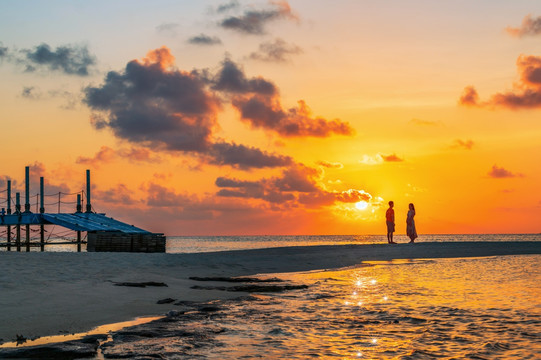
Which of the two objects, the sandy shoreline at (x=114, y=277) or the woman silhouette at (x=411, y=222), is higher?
the woman silhouette at (x=411, y=222)

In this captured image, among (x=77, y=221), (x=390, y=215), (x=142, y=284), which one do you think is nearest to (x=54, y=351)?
(x=142, y=284)

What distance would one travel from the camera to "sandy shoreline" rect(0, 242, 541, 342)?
33.2ft

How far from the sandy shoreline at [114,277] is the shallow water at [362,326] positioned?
1388mm

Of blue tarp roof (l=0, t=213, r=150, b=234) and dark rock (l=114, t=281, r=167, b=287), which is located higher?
blue tarp roof (l=0, t=213, r=150, b=234)

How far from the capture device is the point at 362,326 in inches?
388

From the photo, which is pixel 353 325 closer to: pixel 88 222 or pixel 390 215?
pixel 390 215

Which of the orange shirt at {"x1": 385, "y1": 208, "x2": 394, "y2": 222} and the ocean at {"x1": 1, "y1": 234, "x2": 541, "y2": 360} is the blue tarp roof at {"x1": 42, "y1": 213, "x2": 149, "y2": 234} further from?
the ocean at {"x1": 1, "y1": 234, "x2": 541, "y2": 360}

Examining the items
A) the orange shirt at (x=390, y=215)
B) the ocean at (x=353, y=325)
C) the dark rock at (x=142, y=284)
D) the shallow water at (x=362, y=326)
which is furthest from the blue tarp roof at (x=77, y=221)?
the shallow water at (x=362, y=326)

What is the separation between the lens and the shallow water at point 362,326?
26.0ft

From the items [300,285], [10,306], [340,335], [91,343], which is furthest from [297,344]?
[300,285]

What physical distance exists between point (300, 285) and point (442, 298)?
4361 millimetres

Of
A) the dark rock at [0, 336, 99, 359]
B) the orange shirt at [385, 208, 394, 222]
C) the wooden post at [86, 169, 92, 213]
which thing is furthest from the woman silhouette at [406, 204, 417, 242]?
the dark rock at [0, 336, 99, 359]

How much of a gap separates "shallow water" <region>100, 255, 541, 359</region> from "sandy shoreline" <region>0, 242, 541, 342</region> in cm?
139

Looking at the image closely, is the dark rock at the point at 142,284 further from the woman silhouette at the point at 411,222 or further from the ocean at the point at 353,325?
the woman silhouette at the point at 411,222
